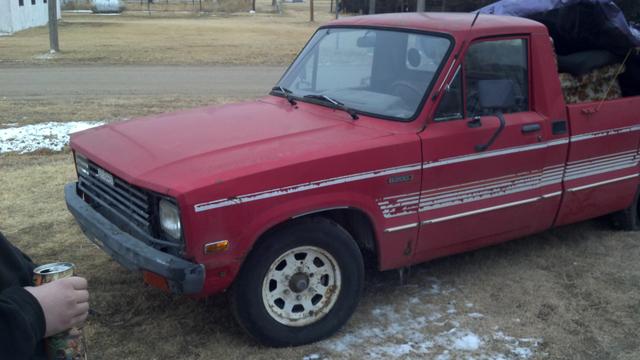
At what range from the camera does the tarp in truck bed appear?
5102 mm

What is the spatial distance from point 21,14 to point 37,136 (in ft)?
83.2

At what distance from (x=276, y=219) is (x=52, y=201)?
11.9 feet

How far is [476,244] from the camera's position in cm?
428

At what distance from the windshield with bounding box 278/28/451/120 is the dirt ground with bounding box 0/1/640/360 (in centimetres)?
130

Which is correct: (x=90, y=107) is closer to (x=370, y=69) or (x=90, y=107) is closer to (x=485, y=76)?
(x=370, y=69)

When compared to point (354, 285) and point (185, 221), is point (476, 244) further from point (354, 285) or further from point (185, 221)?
point (185, 221)

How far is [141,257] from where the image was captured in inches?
128

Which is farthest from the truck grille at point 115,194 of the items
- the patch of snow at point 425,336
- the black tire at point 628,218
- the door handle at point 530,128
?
the black tire at point 628,218

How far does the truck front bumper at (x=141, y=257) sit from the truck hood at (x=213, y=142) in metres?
0.34

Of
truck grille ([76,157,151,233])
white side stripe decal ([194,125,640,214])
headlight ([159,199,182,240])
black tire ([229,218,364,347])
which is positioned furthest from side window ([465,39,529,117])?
truck grille ([76,157,151,233])

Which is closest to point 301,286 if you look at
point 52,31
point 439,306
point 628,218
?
point 439,306

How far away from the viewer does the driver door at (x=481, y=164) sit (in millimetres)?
3908

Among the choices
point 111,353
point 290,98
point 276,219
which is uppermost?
point 290,98

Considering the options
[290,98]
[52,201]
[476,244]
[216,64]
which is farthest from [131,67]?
[476,244]
